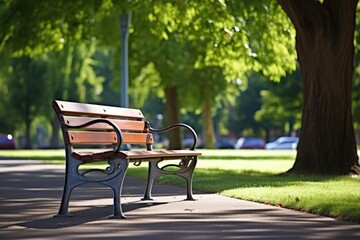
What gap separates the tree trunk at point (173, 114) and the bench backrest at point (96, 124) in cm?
3022

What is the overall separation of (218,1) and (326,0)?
16.1 feet

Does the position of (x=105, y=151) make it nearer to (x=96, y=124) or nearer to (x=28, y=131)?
(x=96, y=124)

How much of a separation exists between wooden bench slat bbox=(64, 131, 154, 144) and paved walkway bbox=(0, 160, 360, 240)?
808 mm

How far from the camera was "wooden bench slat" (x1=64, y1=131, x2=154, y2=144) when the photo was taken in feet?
32.6

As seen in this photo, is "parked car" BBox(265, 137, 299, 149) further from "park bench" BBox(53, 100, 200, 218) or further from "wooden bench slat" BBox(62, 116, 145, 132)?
"park bench" BBox(53, 100, 200, 218)

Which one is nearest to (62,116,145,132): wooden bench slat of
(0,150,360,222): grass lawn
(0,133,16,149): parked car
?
(0,150,360,222): grass lawn

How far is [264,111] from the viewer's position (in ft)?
240

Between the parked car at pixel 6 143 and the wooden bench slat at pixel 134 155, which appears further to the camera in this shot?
the parked car at pixel 6 143

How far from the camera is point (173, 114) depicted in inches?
1737

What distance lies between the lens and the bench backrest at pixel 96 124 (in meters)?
10.0

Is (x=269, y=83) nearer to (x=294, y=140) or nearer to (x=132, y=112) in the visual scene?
(x=294, y=140)

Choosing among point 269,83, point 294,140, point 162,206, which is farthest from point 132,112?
point 294,140

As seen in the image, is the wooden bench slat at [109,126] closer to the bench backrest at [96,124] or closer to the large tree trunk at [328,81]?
the bench backrest at [96,124]

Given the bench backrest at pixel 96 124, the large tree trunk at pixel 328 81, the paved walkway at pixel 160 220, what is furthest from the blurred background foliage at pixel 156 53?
the paved walkway at pixel 160 220
